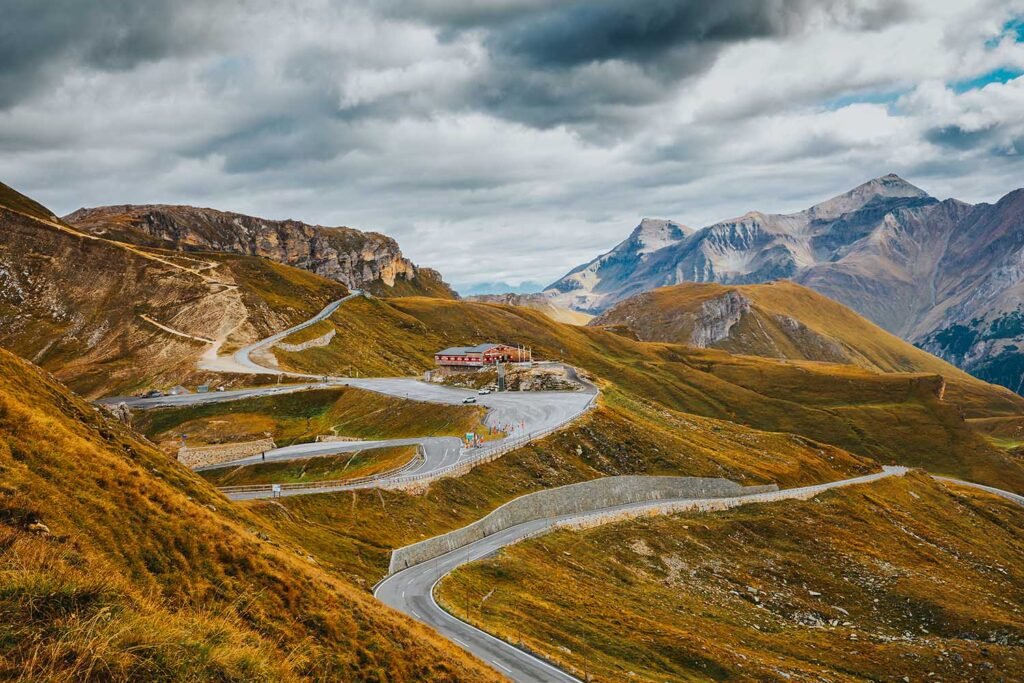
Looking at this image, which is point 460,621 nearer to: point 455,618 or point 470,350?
point 455,618

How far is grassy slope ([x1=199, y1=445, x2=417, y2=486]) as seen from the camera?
249ft

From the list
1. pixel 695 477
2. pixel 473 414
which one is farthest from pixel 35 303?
pixel 695 477

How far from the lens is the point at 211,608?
23516 millimetres

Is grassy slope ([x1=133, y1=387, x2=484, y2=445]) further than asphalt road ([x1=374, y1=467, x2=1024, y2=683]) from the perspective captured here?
Yes

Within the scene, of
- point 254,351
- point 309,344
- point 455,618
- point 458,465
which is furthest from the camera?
point 309,344

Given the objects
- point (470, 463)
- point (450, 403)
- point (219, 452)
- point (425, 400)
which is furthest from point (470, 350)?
point (470, 463)

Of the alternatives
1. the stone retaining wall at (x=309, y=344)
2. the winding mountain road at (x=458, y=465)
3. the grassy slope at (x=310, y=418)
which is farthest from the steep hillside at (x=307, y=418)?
the stone retaining wall at (x=309, y=344)

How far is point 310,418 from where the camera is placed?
397ft

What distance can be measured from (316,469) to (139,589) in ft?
194

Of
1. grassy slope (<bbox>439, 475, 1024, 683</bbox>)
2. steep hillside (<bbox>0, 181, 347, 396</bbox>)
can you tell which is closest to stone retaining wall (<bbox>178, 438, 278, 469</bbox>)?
grassy slope (<bbox>439, 475, 1024, 683</bbox>)

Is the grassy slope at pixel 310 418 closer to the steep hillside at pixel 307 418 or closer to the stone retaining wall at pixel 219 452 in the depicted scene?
the steep hillside at pixel 307 418

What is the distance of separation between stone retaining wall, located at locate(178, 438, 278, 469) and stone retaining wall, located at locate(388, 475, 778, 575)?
39496 millimetres

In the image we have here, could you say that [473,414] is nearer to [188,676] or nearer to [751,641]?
[751,641]

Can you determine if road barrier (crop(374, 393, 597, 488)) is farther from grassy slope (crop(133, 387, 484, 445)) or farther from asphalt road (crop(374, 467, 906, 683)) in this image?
grassy slope (crop(133, 387, 484, 445))
